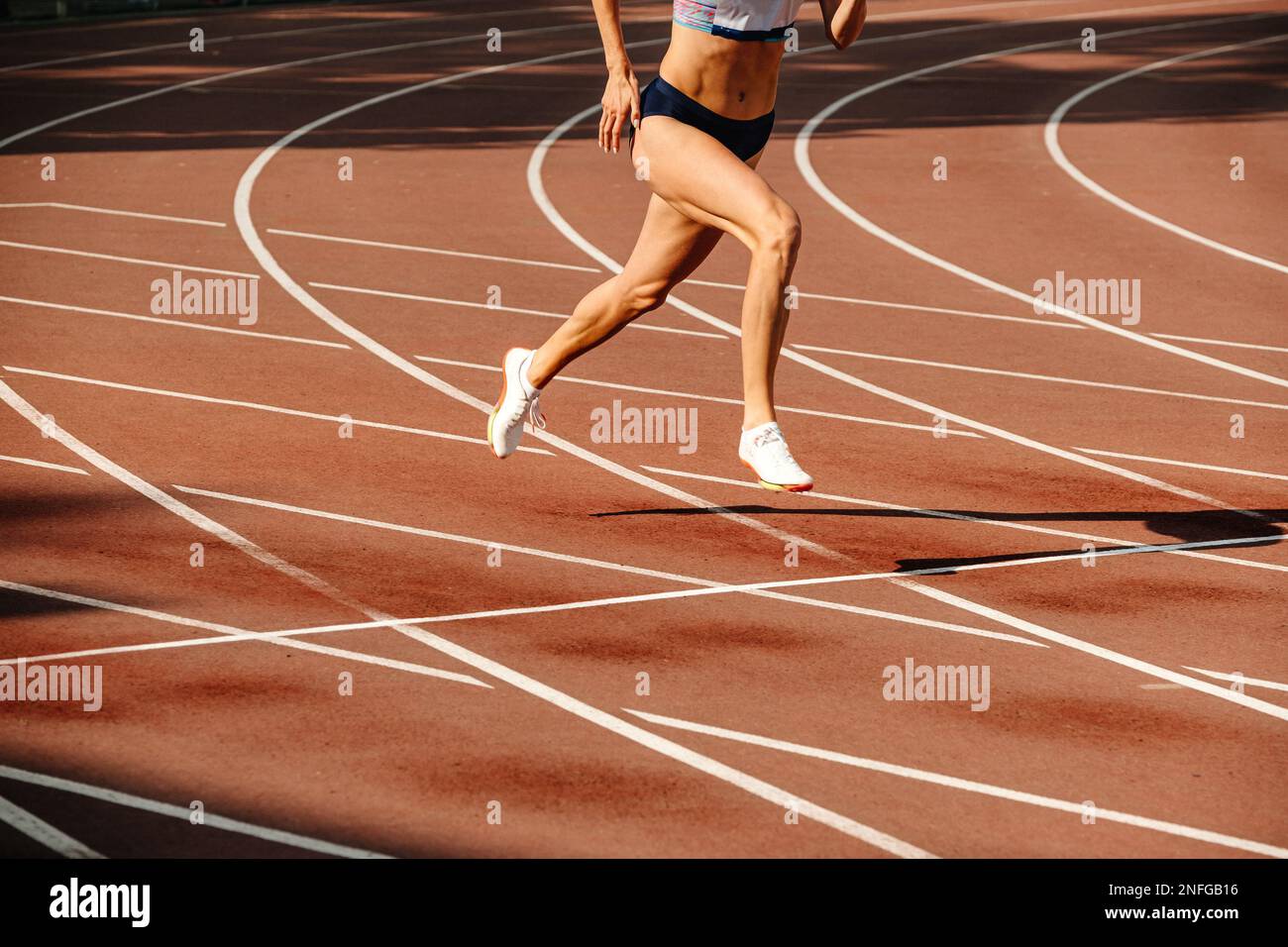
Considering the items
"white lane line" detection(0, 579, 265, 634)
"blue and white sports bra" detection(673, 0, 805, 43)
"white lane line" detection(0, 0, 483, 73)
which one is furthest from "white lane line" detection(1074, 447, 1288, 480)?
"white lane line" detection(0, 0, 483, 73)

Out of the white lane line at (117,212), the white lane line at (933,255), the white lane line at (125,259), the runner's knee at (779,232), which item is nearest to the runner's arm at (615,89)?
the runner's knee at (779,232)

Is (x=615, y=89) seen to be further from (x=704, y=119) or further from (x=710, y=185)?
(x=710, y=185)

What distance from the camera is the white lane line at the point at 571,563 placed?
655cm

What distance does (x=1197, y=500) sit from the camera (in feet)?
27.4

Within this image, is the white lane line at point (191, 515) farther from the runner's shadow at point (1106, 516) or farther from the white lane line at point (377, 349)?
the white lane line at point (377, 349)

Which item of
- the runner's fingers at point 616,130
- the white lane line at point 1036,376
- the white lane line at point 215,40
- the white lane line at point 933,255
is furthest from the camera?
the white lane line at point 215,40

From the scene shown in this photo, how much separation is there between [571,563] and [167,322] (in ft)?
16.3

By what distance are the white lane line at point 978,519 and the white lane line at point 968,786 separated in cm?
255

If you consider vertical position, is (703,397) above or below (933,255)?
below

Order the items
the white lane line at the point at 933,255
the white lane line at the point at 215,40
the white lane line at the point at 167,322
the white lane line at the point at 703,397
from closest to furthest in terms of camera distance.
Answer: the white lane line at the point at 703,397 < the white lane line at the point at 167,322 < the white lane line at the point at 933,255 < the white lane line at the point at 215,40

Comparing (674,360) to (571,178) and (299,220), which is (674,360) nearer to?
(299,220)

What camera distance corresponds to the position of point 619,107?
705 centimetres

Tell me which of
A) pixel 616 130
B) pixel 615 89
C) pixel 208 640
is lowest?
pixel 208 640

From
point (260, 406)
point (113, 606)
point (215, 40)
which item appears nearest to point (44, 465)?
point (260, 406)
